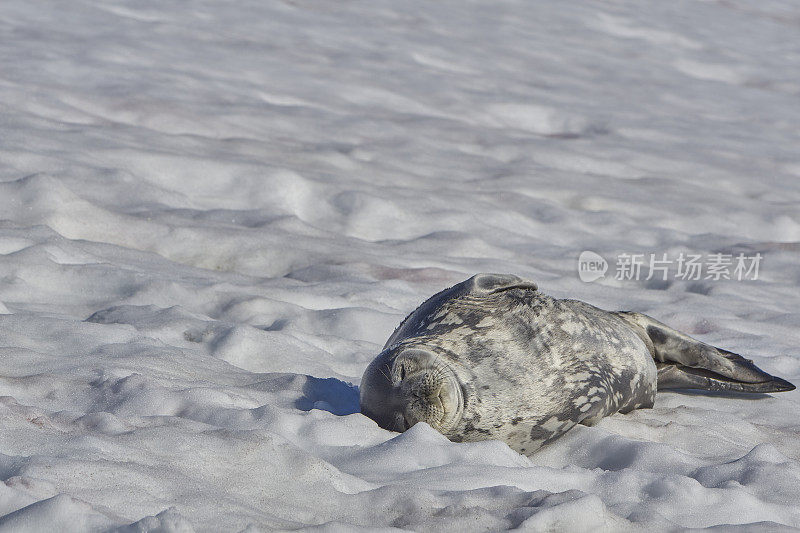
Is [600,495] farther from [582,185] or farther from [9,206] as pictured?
[582,185]

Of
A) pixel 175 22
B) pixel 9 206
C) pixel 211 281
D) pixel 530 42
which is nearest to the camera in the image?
pixel 211 281

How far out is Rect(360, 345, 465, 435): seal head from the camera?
277 cm

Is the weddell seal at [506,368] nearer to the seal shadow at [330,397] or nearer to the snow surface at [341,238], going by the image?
the snow surface at [341,238]

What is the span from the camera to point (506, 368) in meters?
2.96

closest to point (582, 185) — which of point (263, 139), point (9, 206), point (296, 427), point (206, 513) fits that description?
point (263, 139)

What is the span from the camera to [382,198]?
19.7ft

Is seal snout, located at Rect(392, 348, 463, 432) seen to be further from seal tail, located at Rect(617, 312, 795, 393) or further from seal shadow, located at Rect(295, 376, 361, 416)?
seal tail, located at Rect(617, 312, 795, 393)

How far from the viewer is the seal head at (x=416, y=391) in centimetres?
277

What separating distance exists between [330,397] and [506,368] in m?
0.63

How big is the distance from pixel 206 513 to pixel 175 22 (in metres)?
8.45

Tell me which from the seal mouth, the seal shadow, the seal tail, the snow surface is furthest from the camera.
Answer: the seal tail

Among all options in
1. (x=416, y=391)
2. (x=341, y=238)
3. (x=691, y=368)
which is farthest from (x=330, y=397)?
(x=341, y=238)

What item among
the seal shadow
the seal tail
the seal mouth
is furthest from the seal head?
the seal tail

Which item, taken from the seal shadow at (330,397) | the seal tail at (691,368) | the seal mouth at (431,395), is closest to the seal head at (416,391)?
the seal mouth at (431,395)
